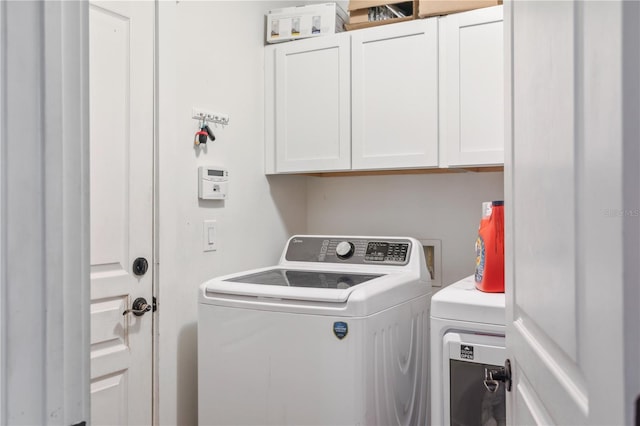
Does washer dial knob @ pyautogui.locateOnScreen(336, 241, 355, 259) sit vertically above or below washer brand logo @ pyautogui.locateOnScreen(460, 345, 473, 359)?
above

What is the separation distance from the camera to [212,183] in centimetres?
205

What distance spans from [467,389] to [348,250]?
851mm

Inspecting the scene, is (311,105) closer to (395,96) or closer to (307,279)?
(395,96)

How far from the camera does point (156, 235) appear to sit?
184 cm

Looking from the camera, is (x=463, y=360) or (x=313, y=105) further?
(x=313, y=105)

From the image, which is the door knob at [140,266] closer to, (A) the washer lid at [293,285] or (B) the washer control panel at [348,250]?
(A) the washer lid at [293,285]

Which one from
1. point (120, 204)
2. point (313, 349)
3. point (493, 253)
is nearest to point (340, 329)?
point (313, 349)

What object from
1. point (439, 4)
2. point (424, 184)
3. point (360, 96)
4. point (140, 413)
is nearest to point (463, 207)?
point (424, 184)

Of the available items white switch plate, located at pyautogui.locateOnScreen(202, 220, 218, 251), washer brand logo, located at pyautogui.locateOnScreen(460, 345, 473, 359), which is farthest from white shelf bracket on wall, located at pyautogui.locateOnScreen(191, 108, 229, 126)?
washer brand logo, located at pyautogui.locateOnScreen(460, 345, 473, 359)

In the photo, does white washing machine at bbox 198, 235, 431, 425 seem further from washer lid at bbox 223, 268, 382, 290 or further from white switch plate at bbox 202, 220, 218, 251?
white switch plate at bbox 202, 220, 218, 251

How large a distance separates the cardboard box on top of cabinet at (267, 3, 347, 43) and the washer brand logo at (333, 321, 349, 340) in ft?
4.44

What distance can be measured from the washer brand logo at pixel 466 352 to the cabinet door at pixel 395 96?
0.82 metres

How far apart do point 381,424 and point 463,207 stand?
3.55 ft

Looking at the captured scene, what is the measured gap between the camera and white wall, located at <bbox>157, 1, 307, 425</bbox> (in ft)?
6.13
